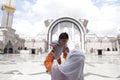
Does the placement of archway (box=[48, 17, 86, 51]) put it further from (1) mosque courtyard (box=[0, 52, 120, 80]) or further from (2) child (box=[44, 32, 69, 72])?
(2) child (box=[44, 32, 69, 72])

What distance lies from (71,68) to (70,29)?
1392 inches

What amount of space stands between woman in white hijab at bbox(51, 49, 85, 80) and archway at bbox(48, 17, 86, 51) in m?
33.1

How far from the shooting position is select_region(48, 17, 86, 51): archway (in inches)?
1359

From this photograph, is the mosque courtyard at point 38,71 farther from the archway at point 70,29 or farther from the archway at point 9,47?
the archway at point 70,29

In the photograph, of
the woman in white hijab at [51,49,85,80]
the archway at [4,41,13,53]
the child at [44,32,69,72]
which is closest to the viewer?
the woman in white hijab at [51,49,85,80]

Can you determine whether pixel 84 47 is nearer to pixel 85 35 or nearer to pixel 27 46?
pixel 85 35

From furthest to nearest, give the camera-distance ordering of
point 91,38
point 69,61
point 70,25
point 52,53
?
point 70,25, point 91,38, point 52,53, point 69,61

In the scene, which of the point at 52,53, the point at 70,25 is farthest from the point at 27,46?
the point at 52,53

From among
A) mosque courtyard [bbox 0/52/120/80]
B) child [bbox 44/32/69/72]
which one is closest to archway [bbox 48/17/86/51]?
mosque courtyard [bbox 0/52/120/80]

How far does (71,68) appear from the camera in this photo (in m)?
1.00

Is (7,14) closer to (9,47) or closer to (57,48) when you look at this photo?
(9,47)

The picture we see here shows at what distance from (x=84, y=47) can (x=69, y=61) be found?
33.3 m

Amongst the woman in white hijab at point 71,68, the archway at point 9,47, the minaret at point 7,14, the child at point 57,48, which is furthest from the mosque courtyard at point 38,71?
the minaret at point 7,14

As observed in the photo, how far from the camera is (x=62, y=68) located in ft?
3.35
